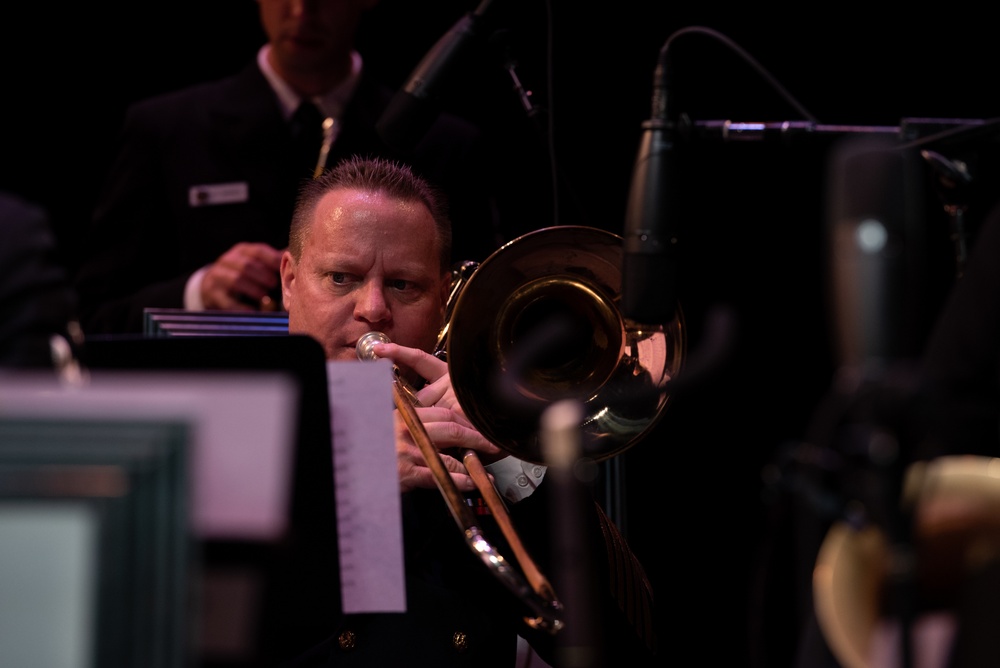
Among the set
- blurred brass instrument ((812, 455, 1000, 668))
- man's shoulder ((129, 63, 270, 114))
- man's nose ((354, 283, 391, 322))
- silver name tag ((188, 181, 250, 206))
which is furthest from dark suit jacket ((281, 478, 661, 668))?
man's shoulder ((129, 63, 270, 114))

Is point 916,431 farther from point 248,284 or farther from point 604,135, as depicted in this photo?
point 604,135

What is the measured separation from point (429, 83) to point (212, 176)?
0.97 meters

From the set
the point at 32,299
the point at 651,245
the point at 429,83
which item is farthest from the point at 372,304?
the point at 32,299

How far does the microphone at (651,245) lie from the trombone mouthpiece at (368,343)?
835 mm

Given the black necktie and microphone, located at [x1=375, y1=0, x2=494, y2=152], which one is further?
the black necktie

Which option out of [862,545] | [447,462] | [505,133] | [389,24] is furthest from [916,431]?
[389,24]

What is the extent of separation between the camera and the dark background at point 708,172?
3.68 metres

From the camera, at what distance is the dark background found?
368cm

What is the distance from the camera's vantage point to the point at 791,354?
3.71 metres

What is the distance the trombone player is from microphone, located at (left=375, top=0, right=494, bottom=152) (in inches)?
4.4

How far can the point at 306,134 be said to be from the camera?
3.47 meters

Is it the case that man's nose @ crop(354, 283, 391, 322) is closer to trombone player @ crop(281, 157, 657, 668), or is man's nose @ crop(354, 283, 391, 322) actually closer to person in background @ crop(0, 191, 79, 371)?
trombone player @ crop(281, 157, 657, 668)

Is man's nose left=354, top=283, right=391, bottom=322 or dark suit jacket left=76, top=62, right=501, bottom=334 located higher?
dark suit jacket left=76, top=62, right=501, bottom=334

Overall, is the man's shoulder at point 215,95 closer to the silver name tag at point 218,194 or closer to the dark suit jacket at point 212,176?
the dark suit jacket at point 212,176
